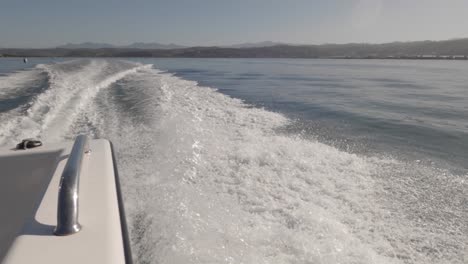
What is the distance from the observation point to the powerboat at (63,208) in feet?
3.76

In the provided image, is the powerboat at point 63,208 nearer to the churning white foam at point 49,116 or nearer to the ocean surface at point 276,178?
the ocean surface at point 276,178

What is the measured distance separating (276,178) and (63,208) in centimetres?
281

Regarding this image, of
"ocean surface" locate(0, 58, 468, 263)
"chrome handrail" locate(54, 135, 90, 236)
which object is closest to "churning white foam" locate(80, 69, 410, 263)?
"ocean surface" locate(0, 58, 468, 263)

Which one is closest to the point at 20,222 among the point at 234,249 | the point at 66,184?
the point at 66,184

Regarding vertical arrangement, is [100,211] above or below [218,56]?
below

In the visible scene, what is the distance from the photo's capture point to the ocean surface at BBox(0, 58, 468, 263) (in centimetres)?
249

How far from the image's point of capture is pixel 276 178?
373 centimetres

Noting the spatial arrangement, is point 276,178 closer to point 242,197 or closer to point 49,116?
point 242,197

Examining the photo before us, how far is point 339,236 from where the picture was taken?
8.50 feet

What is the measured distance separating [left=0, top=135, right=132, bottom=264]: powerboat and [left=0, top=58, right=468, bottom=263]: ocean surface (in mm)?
815

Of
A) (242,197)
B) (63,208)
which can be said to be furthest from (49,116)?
(63,208)

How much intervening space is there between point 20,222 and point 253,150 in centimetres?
312

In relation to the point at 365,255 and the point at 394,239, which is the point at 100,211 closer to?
the point at 365,255

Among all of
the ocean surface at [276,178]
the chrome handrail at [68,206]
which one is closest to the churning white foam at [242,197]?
the ocean surface at [276,178]
